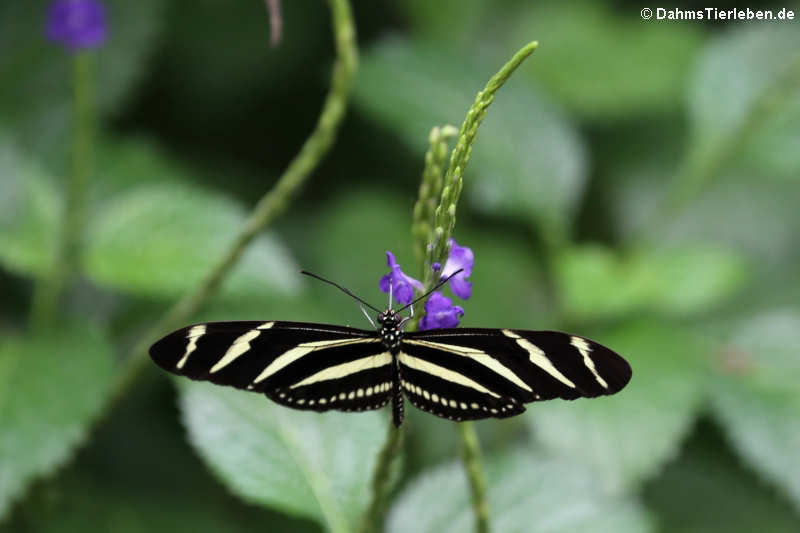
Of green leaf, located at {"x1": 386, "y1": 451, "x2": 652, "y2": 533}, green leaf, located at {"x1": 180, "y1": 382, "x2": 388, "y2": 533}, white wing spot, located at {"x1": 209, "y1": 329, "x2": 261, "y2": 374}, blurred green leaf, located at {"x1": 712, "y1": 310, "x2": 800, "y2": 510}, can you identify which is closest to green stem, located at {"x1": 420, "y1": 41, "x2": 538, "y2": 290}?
white wing spot, located at {"x1": 209, "y1": 329, "x2": 261, "y2": 374}

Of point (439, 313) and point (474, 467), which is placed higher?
point (439, 313)

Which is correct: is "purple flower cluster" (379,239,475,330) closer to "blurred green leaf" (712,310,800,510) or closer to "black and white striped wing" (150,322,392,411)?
"black and white striped wing" (150,322,392,411)

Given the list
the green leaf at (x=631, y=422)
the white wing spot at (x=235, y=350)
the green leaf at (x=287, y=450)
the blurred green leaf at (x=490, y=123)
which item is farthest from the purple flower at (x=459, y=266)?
the blurred green leaf at (x=490, y=123)

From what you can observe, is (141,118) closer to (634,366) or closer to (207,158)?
(207,158)

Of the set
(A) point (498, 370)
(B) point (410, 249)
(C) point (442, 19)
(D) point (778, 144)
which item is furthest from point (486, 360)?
(C) point (442, 19)

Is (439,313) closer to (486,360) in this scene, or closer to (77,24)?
(486,360)

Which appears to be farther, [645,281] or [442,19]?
[442,19]

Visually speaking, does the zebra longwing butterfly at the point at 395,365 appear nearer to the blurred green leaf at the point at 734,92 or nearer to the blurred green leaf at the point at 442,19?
the blurred green leaf at the point at 734,92
